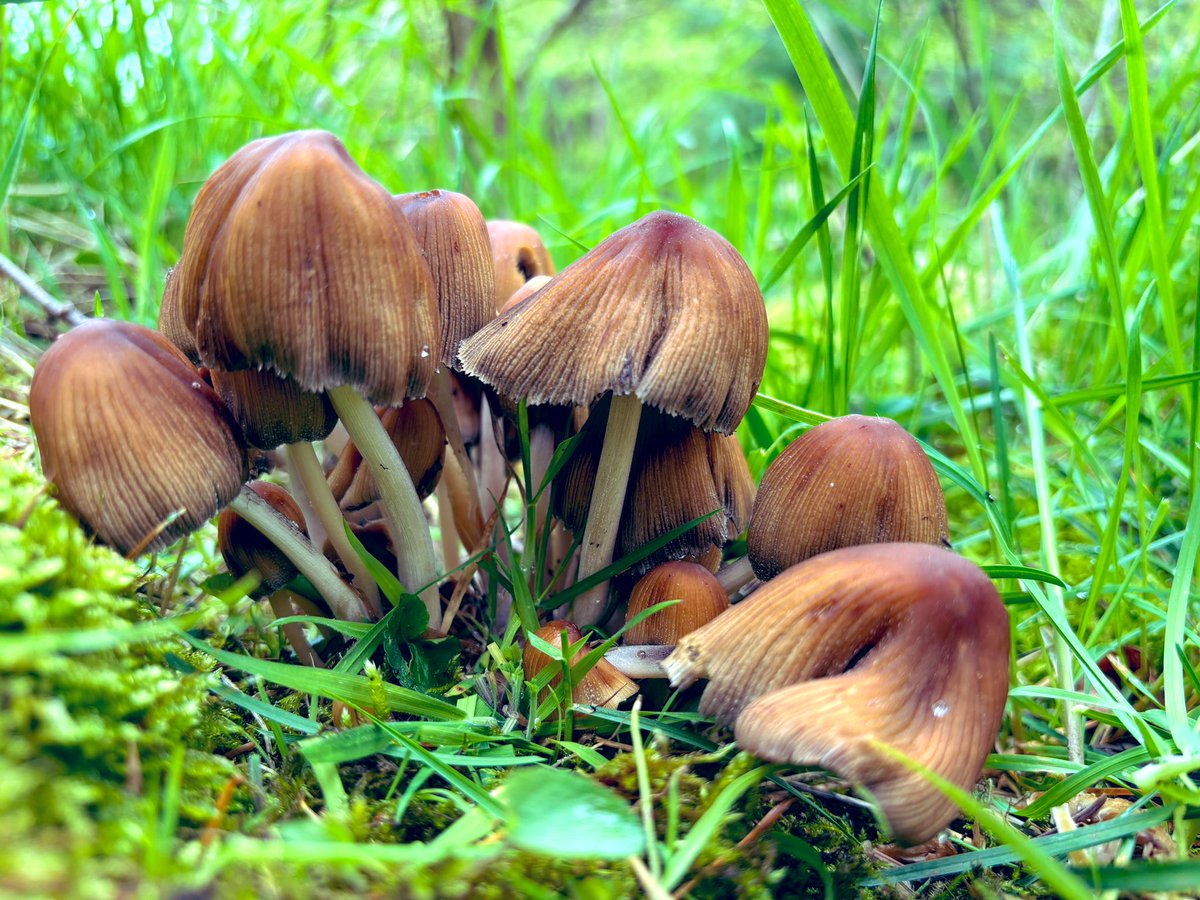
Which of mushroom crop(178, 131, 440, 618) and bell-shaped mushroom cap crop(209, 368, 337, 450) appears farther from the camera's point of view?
bell-shaped mushroom cap crop(209, 368, 337, 450)

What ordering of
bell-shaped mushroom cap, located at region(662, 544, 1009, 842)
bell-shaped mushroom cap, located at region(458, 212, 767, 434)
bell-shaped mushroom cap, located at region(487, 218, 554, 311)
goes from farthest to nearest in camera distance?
bell-shaped mushroom cap, located at region(487, 218, 554, 311) < bell-shaped mushroom cap, located at region(458, 212, 767, 434) < bell-shaped mushroom cap, located at region(662, 544, 1009, 842)

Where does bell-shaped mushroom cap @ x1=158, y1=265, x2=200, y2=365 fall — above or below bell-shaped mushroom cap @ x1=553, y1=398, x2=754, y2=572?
above

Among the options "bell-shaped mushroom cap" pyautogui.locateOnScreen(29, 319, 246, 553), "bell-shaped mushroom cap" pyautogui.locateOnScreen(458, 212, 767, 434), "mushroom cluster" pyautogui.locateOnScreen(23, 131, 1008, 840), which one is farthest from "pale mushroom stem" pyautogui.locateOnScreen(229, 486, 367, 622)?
"bell-shaped mushroom cap" pyautogui.locateOnScreen(458, 212, 767, 434)

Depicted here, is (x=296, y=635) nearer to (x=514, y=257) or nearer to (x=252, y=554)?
(x=252, y=554)

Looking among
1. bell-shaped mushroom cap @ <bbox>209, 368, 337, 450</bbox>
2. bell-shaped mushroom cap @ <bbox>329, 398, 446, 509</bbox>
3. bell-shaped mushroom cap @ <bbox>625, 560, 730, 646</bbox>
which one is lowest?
bell-shaped mushroom cap @ <bbox>625, 560, 730, 646</bbox>

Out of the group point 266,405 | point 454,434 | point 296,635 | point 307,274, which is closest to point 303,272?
point 307,274

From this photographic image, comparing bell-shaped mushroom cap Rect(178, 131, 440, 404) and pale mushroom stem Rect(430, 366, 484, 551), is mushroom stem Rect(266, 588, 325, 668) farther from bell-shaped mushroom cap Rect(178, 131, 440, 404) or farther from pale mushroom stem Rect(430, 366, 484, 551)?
bell-shaped mushroom cap Rect(178, 131, 440, 404)
